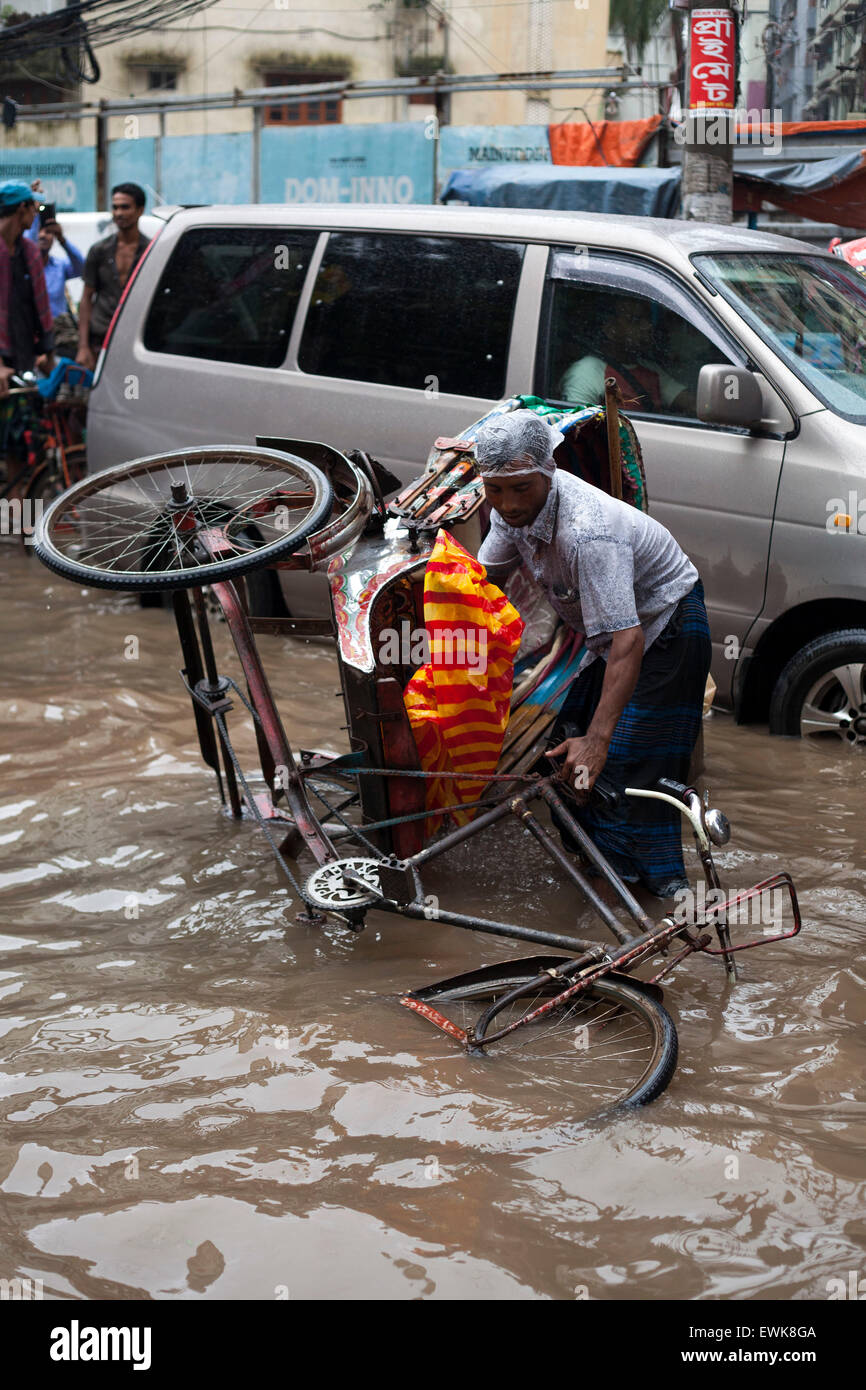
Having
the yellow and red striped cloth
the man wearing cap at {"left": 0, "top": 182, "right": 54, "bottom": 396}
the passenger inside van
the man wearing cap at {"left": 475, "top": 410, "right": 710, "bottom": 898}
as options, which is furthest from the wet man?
the man wearing cap at {"left": 475, "top": 410, "right": 710, "bottom": 898}

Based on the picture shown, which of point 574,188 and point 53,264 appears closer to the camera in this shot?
point 574,188

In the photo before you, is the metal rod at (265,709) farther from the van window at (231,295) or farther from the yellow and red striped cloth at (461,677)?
the van window at (231,295)

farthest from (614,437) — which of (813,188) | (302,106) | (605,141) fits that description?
(302,106)

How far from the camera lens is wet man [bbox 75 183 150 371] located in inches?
338

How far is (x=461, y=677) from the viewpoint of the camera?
364cm

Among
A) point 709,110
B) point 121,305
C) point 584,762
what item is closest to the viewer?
point 584,762

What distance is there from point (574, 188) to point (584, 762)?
809 centimetres

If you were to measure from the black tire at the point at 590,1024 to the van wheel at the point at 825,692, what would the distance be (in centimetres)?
226

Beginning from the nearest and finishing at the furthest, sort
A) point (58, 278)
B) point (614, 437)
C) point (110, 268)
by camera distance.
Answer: point (614, 437) < point (110, 268) < point (58, 278)

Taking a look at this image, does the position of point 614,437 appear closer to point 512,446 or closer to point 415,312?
point 512,446

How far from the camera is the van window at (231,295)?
631 cm

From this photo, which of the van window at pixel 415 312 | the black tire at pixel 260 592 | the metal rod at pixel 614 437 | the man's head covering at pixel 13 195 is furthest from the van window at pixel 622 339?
the man's head covering at pixel 13 195

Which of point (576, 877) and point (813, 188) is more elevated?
point (813, 188)

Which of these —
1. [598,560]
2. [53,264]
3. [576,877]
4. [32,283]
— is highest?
[53,264]
